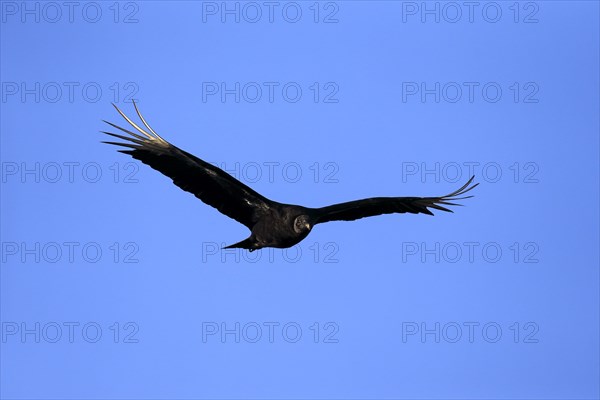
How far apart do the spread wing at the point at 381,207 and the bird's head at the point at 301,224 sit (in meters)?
0.38

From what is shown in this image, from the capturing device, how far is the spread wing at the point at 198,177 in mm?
26406

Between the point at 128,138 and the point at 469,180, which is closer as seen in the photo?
the point at 128,138

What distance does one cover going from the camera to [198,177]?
26875mm

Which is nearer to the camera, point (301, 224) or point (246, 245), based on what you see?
point (301, 224)

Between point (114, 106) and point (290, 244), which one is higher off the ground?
point (114, 106)

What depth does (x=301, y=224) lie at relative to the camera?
86.7 ft

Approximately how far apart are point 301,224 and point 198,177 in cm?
226

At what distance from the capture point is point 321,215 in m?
26.9

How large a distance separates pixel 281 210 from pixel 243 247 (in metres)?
1.16

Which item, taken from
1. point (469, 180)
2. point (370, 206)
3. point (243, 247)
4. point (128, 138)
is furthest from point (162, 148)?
point (469, 180)

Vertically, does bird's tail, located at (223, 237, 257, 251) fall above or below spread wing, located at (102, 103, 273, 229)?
below

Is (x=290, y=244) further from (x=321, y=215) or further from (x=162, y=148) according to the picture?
(x=162, y=148)

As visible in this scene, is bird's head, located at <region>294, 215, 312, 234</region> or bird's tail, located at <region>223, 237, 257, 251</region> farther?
bird's tail, located at <region>223, 237, 257, 251</region>

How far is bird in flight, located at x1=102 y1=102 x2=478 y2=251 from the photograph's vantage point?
26.4 metres
